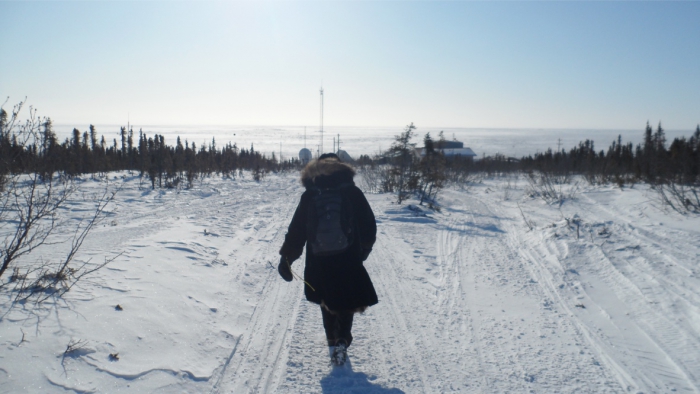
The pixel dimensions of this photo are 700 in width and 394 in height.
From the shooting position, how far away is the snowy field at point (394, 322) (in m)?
3.37

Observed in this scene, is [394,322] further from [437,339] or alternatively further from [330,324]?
[330,324]

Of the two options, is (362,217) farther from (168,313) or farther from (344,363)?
(168,313)

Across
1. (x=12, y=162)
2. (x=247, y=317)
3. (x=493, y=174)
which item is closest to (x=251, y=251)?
(x=247, y=317)

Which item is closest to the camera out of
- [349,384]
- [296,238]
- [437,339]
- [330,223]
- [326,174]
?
[349,384]

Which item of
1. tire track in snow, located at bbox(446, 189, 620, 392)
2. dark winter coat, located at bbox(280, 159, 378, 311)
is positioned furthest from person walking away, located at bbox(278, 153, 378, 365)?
tire track in snow, located at bbox(446, 189, 620, 392)

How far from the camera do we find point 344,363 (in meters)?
3.71

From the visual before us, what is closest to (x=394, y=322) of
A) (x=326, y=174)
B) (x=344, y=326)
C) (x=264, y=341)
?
(x=344, y=326)

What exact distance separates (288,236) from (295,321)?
138 centimetres

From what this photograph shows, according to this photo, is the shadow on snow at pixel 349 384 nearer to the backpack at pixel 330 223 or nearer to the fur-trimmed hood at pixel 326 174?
the backpack at pixel 330 223

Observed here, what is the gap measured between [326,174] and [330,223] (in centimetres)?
44

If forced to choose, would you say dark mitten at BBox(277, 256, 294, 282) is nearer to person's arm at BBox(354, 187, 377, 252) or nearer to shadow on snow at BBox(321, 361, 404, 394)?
person's arm at BBox(354, 187, 377, 252)

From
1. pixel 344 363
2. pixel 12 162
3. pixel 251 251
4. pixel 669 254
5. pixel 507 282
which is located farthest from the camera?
pixel 251 251

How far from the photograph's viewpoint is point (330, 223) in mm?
3559

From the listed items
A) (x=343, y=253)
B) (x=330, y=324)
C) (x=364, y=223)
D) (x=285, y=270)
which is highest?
(x=364, y=223)
